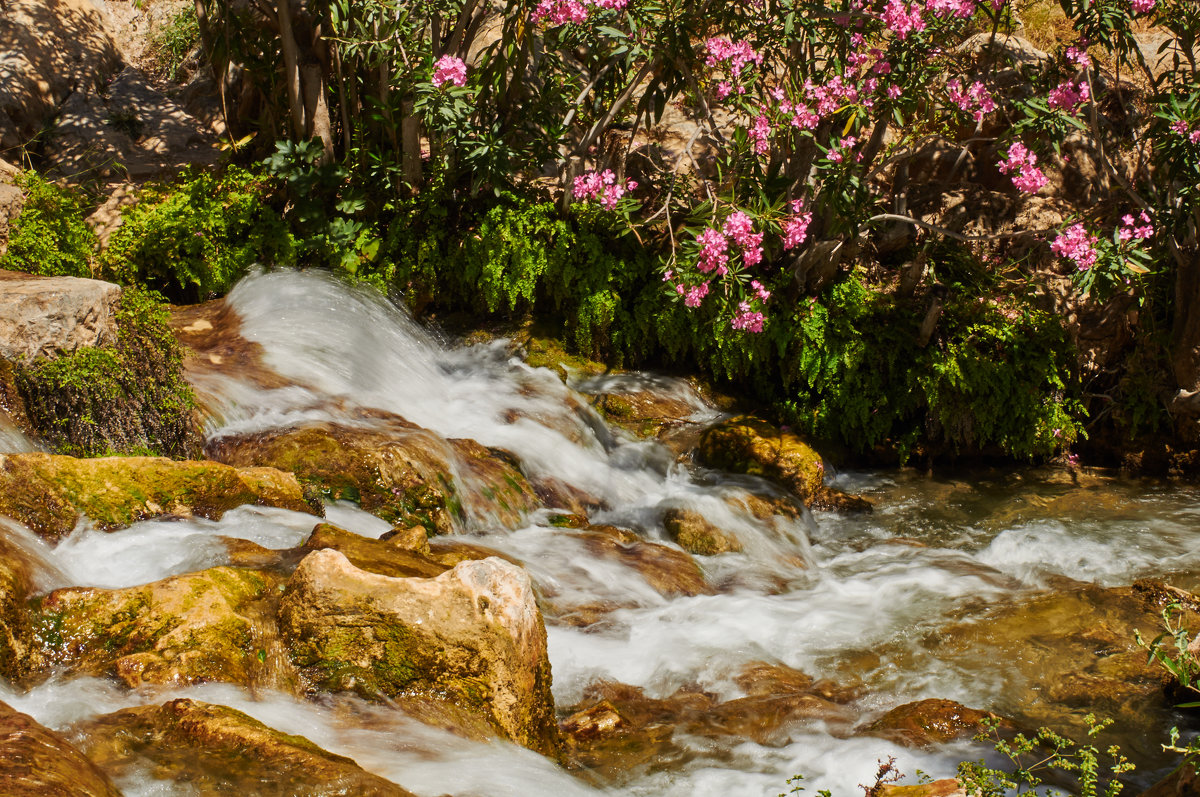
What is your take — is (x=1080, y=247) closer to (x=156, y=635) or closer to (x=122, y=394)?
(x=156, y=635)

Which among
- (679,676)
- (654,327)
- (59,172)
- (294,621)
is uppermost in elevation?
(59,172)

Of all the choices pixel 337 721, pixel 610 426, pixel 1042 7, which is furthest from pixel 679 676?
pixel 1042 7

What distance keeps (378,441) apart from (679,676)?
2.54 m

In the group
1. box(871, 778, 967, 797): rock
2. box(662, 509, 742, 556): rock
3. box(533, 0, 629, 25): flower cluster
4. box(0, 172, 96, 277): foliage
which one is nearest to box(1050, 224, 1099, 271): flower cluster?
box(662, 509, 742, 556): rock

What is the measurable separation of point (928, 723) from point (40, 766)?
3518 mm

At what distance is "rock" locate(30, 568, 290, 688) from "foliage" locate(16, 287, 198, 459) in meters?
1.98

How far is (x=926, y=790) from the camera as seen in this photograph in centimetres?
339

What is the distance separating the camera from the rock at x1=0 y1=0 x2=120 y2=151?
1047cm

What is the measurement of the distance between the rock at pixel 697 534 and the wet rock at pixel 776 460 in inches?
41.5

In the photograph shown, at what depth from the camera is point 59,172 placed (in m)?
10.3

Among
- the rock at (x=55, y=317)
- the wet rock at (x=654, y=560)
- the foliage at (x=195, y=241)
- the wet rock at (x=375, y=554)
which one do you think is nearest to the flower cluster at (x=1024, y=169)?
the wet rock at (x=654, y=560)

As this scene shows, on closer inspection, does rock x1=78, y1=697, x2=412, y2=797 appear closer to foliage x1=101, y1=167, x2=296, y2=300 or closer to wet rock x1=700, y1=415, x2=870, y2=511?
wet rock x1=700, y1=415, x2=870, y2=511

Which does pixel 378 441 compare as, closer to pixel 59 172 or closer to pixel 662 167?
pixel 662 167

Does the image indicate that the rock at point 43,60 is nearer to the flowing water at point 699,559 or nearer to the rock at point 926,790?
the flowing water at point 699,559
